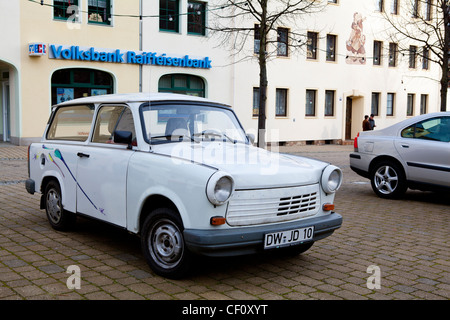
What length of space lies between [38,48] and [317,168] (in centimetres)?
1690

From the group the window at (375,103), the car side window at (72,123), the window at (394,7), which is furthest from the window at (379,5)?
the car side window at (72,123)

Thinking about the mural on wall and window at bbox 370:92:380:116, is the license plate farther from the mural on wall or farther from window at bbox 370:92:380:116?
window at bbox 370:92:380:116

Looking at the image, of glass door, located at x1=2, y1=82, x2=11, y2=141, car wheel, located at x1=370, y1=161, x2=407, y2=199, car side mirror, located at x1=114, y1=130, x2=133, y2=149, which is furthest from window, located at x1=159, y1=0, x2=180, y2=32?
car side mirror, located at x1=114, y1=130, x2=133, y2=149

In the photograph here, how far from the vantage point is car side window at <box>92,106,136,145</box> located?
5445mm

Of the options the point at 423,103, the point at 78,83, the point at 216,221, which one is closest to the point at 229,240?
the point at 216,221

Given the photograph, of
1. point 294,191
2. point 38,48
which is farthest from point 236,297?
point 38,48

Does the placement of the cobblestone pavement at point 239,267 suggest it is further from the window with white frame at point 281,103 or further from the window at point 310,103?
the window at point 310,103

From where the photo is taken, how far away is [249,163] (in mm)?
4754

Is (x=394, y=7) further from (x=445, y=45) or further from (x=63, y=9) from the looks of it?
(x=63, y=9)

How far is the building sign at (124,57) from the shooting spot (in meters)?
20.4

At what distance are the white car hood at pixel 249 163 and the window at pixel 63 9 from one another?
674 inches
